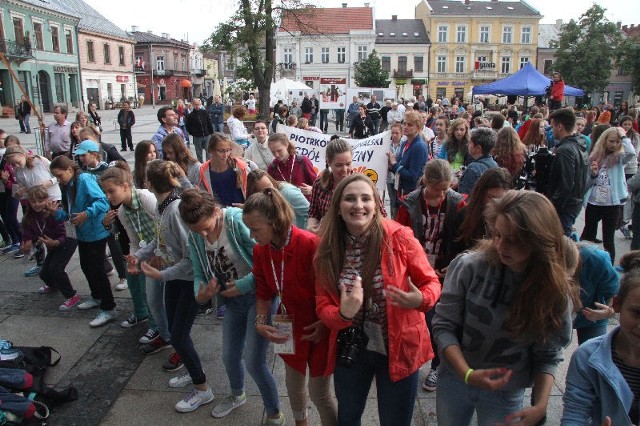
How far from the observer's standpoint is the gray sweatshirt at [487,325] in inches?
74.2

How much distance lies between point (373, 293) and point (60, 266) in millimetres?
3979

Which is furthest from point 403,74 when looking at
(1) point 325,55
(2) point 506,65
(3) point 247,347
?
(3) point 247,347

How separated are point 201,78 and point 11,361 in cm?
8137

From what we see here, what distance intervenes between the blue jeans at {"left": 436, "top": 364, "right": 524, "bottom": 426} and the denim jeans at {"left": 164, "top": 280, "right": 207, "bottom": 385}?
1.79 meters

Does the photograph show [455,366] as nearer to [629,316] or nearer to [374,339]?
[374,339]

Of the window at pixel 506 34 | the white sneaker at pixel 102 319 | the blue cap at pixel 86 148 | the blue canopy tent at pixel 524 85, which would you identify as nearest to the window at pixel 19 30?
the blue canopy tent at pixel 524 85

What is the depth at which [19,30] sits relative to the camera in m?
37.7

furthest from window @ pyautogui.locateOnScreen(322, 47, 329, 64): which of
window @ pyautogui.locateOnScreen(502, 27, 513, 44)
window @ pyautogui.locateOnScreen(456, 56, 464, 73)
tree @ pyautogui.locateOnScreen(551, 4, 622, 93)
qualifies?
tree @ pyautogui.locateOnScreen(551, 4, 622, 93)

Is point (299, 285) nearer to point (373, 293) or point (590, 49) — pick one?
point (373, 293)

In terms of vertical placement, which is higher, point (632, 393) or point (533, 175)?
point (533, 175)

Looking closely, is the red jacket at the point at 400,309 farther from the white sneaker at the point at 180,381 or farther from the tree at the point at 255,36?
the tree at the point at 255,36

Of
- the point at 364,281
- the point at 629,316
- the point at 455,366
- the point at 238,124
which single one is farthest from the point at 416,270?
the point at 238,124

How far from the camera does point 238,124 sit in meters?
9.77

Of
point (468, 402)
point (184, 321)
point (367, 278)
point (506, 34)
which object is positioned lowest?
point (184, 321)
